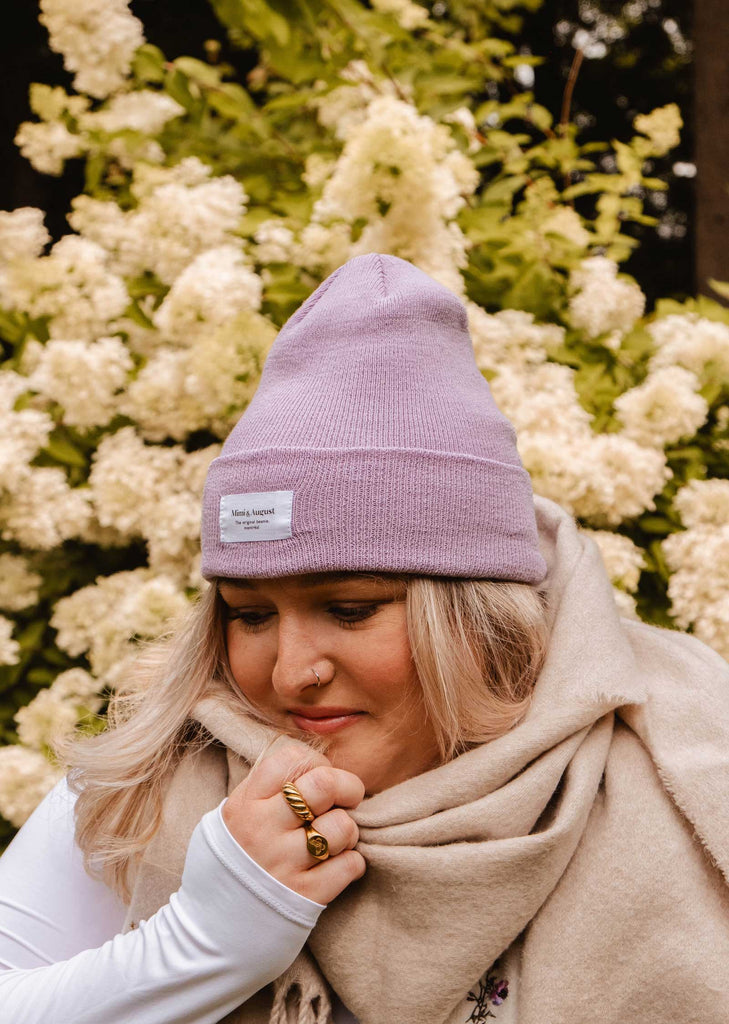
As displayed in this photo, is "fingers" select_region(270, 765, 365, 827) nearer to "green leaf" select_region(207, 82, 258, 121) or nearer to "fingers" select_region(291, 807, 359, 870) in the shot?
"fingers" select_region(291, 807, 359, 870)

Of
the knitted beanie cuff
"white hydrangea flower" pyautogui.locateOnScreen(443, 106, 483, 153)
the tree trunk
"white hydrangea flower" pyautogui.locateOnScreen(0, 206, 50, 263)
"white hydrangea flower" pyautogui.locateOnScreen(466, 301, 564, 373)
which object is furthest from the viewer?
the tree trunk

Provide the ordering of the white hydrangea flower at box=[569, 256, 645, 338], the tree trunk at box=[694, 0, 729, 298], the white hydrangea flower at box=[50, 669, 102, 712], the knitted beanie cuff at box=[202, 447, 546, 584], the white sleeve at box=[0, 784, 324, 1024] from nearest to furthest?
the white sleeve at box=[0, 784, 324, 1024] → the knitted beanie cuff at box=[202, 447, 546, 584] → the white hydrangea flower at box=[50, 669, 102, 712] → the white hydrangea flower at box=[569, 256, 645, 338] → the tree trunk at box=[694, 0, 729, 298]

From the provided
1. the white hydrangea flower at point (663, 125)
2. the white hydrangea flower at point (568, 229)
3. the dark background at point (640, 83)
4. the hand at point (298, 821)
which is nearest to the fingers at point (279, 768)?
the hand at point (298, 821)

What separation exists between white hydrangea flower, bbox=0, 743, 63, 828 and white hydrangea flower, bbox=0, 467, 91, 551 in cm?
45

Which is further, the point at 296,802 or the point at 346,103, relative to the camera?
the point at 346,103

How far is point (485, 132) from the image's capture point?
9.25 ft

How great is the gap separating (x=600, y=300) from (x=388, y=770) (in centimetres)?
133

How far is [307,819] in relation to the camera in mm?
1131

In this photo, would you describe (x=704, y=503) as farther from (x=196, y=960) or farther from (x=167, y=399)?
(x=196, y=960)

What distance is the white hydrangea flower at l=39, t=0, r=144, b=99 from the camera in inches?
85.5

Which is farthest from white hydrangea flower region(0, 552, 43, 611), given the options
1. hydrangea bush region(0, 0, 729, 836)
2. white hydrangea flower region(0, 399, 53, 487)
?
white hydrangea flower region(0, 399, 53, 487)

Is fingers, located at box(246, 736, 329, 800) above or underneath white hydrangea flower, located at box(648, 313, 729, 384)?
underneath

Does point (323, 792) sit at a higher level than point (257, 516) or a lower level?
lower

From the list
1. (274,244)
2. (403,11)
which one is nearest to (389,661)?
(274,244)
